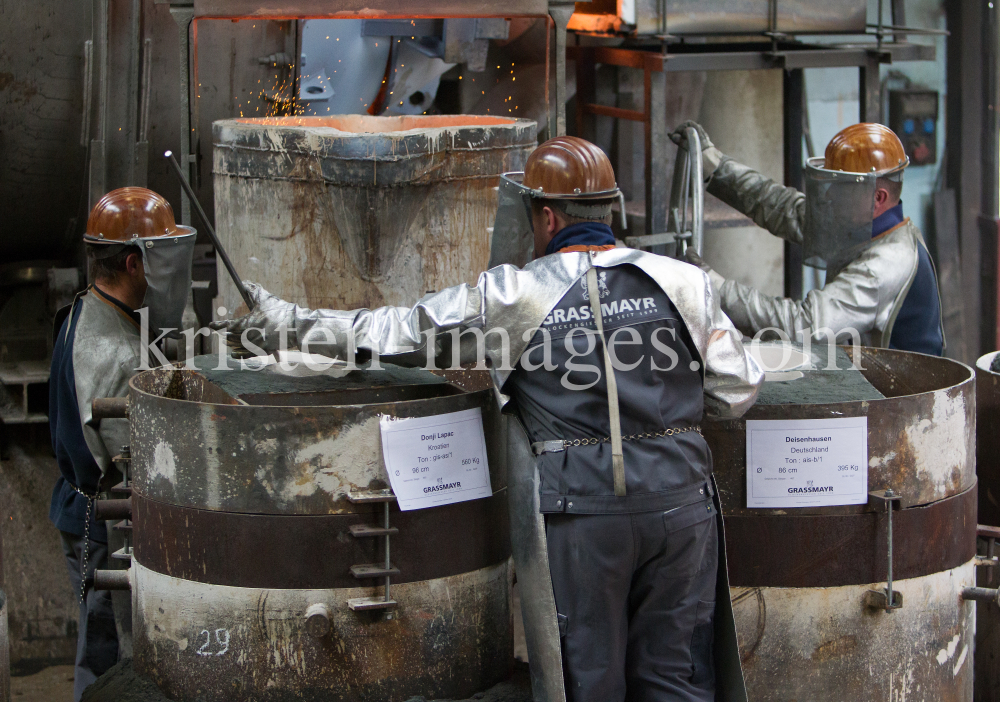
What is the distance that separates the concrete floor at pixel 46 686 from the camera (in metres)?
4.31

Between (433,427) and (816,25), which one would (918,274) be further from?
(433,427)

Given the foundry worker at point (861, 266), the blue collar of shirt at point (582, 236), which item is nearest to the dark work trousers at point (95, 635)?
the blue collar of shirt at point (582, 236)

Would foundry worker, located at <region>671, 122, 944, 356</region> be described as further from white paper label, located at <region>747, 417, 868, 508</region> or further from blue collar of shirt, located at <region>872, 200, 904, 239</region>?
white paper label, located at <region>747, 417, 868, 508</region>

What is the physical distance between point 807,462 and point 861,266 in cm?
132

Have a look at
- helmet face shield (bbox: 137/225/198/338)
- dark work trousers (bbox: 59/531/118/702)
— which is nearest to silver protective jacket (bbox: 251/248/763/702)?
helmet face shield (bbox: 137/225/198/338)

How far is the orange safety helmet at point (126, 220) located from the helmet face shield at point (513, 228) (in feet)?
3.77

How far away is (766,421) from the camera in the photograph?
278 cm

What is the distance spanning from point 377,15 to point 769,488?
7.71ft

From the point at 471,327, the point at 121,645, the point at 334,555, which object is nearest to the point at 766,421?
the point at 471,327

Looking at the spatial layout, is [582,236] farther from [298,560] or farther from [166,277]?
[166,277]

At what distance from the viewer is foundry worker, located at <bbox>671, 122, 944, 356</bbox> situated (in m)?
3.82

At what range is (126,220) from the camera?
3.46 metres

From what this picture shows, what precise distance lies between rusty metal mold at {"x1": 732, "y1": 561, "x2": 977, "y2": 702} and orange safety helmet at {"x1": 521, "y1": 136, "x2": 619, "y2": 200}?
103 cm

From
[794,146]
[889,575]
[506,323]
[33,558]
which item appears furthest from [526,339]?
[794,146]
